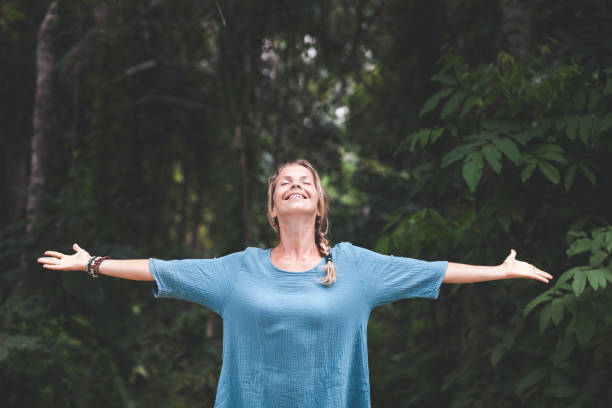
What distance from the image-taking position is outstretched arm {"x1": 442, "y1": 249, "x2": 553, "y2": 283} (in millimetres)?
2062

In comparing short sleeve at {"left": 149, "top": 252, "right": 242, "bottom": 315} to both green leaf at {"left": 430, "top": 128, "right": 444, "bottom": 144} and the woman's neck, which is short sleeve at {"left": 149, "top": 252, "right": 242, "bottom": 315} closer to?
the woman's neck

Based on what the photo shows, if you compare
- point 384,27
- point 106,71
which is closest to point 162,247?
point 106,71

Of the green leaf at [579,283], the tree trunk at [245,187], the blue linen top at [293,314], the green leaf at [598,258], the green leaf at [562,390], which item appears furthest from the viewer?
the tree trunk at [245,187]

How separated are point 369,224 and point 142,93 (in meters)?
3.96

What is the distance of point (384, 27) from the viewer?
647 centimetres

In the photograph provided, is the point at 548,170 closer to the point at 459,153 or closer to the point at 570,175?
the point at 570,175

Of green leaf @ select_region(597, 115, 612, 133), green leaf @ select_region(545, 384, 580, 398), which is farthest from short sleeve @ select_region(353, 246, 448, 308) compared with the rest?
green leaf @ select_region(545, 384, 580, 398)

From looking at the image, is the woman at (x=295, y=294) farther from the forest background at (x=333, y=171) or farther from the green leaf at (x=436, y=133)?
the green leaf at (x=436, y=133)

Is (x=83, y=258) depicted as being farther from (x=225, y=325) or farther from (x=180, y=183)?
(x=180, y=183)

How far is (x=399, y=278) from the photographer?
2102mm

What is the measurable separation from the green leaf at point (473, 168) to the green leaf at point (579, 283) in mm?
575

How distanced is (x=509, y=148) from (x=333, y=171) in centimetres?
416

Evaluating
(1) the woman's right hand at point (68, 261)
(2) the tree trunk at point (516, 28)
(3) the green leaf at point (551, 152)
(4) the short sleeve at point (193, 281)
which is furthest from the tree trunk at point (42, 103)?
(3) the green leaf at point (551, 152)

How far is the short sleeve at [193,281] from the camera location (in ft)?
6.76
